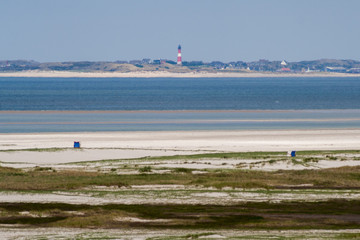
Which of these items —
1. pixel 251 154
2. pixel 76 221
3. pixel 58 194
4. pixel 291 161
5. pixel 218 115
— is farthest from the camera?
pixel 218 115

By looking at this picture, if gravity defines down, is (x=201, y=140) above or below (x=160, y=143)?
below

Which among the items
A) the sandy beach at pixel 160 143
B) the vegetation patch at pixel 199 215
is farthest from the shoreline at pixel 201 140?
the vegetation patch at pixel 199 215

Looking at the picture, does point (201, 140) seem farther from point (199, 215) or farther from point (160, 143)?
point (199, 215)

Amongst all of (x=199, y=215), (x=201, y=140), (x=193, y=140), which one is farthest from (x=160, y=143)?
(x=199, y=215)

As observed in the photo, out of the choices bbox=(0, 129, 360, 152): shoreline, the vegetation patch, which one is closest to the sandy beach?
bbox=(0, 129, 360, 152): shoreline

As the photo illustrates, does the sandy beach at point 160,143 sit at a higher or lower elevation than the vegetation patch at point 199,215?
lower

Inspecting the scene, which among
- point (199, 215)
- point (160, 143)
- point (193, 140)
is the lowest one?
point (193, 140)

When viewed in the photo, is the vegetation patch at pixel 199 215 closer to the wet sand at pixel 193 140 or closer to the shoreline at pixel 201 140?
the wet sand at pixel 193 140

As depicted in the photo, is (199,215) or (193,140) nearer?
(199,215)

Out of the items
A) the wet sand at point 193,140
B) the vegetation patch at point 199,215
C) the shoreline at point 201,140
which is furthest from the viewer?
the shoreline at point 201,140

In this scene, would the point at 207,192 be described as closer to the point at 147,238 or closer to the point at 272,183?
the point at 272,183

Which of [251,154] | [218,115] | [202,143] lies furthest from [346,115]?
[251,154]
